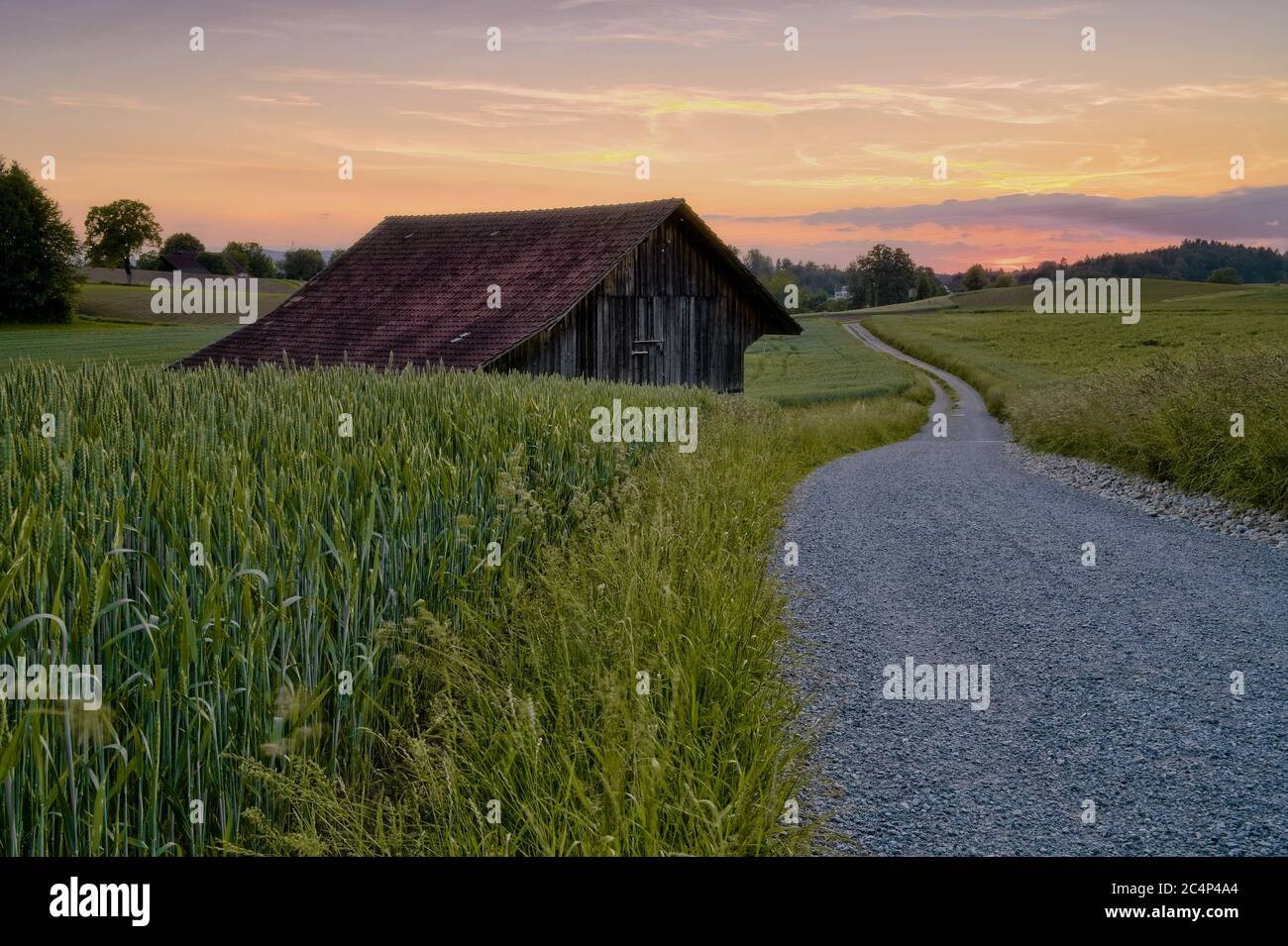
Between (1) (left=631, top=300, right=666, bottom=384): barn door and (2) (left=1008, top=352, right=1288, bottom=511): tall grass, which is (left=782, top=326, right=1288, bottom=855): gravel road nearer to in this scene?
(2) (left=1008, top=352, right=1288, bottom=511): tall grass

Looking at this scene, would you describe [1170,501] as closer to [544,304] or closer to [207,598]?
[207,598]

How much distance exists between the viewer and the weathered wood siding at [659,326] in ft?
80.6

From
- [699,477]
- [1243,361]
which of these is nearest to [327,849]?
[699,477]

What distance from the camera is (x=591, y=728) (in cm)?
449

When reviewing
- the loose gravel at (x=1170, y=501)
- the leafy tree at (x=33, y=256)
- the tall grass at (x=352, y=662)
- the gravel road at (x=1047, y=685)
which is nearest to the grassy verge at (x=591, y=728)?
the tall grass at (x=352, y=662)

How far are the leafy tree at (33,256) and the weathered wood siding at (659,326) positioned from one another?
177ft

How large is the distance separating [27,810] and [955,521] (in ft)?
37.2

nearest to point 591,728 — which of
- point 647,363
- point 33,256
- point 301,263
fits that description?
point 647,363

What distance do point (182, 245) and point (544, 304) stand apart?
129m

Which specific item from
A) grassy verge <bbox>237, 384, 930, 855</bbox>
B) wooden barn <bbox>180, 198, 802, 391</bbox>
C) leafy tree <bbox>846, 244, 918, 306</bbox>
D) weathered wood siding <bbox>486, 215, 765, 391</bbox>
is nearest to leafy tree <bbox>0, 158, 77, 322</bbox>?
wooden barn <bbox>180, 198, 802, 391</bbox>

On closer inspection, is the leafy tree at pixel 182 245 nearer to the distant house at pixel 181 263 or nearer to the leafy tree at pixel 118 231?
the distant house at pixel 181 263

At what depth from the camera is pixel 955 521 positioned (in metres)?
12.8

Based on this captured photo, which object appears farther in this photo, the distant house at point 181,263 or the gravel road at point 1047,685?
the distant house at point 181,263
